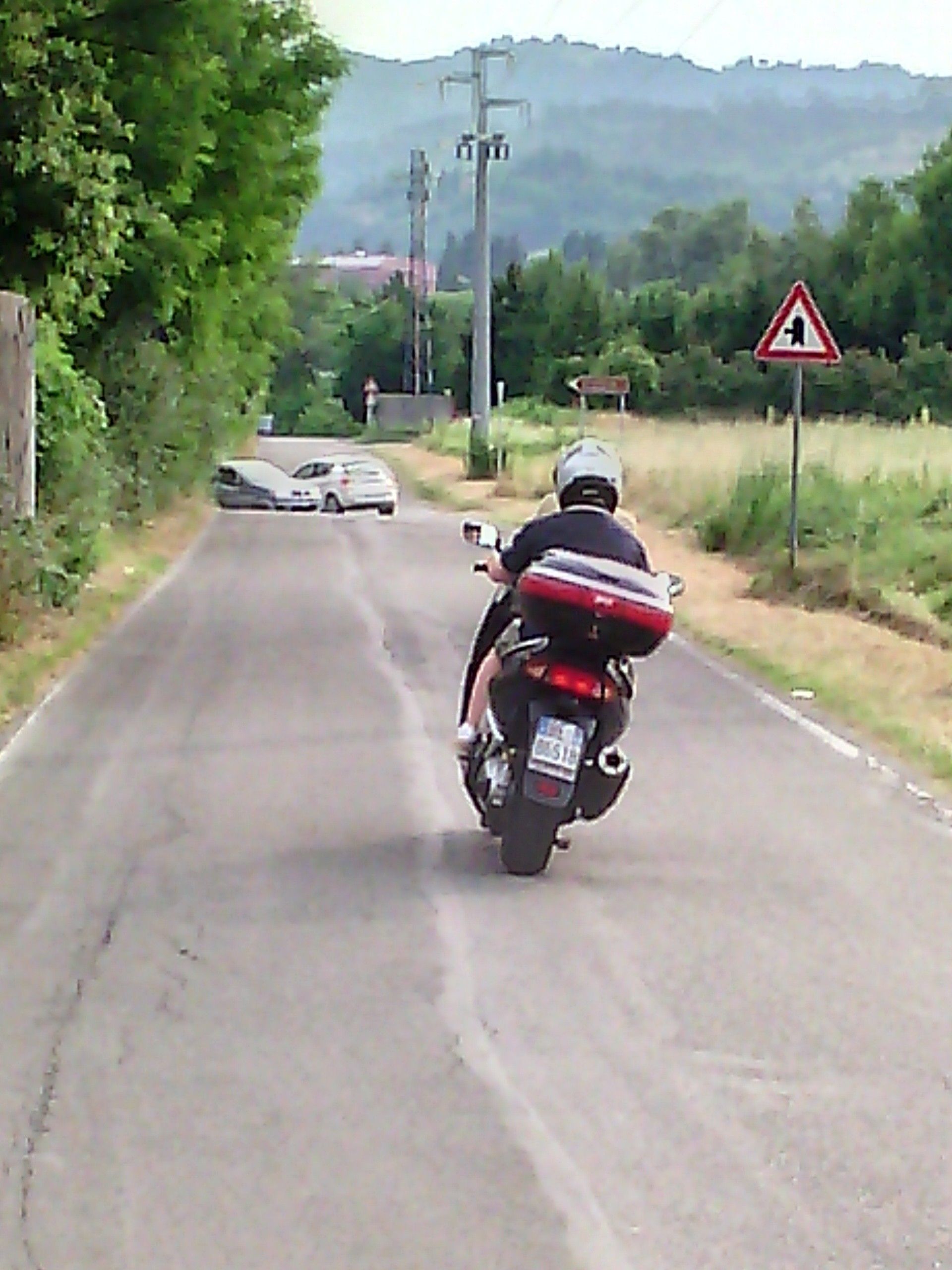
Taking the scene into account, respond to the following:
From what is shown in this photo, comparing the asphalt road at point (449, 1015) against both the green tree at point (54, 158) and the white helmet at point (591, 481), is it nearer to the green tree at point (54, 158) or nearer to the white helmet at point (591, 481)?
the white helmet at point (591, 481)

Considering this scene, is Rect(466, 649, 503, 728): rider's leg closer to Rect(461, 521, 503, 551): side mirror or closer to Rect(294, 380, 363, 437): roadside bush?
Rect(461, 521, 503, 551): side mirror

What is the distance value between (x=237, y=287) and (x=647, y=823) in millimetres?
23585

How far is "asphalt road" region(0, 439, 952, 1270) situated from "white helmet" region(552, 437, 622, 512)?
1.51 m

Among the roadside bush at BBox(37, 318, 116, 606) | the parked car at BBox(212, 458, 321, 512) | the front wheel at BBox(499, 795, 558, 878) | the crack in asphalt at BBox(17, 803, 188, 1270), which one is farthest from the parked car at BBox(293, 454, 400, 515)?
the front wheel at BBox(499, 795, 558, 878)

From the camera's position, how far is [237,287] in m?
33.0

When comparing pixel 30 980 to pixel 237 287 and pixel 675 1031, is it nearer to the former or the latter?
pixel 675 1031

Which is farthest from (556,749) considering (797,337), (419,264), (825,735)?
(419,264)

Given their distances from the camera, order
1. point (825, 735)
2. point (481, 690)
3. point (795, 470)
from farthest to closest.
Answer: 1. point (795, 470)
2. point (825, 735)
3. point (481, 690)

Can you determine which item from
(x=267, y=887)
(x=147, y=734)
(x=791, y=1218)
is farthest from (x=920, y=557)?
→ (x=791, y=1218)

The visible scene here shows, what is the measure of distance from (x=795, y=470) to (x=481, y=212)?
34.9m

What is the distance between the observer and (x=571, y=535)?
30.9 feet

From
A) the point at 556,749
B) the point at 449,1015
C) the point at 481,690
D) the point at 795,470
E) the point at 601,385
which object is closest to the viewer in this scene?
the point at 449,1015

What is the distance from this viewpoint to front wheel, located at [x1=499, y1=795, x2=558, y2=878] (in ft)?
29.5

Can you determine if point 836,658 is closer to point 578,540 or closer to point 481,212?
point 578,540
